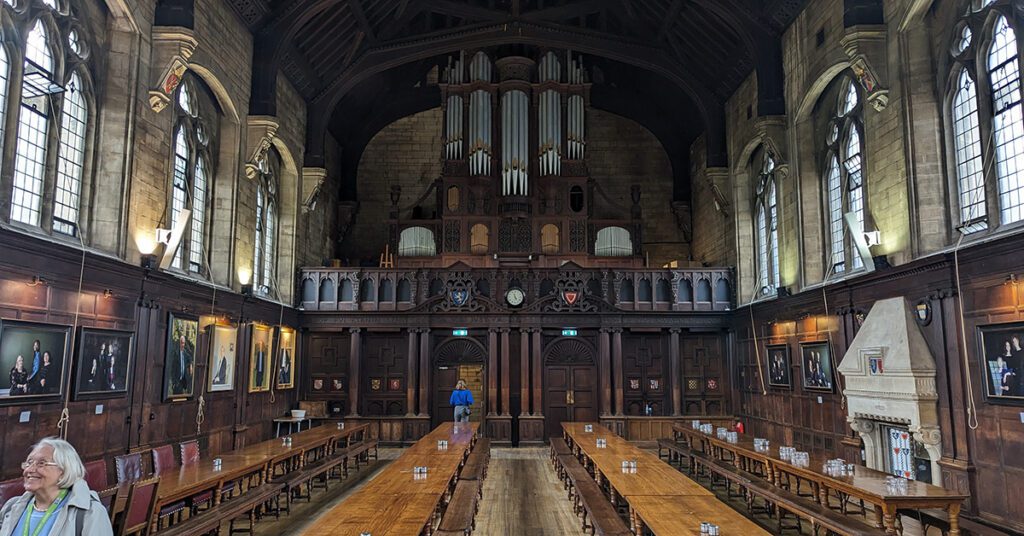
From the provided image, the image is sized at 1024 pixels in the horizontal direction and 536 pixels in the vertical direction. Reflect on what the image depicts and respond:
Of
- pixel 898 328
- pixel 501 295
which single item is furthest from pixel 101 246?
pixel 898 328

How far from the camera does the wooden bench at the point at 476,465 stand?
9391 millimetres

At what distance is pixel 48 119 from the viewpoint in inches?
364

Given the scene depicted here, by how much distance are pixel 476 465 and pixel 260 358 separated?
717 cm

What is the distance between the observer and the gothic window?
8609mm

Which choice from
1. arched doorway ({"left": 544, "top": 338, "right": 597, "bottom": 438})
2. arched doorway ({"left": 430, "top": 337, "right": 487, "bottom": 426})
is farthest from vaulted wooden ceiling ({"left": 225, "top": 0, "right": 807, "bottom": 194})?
arched doorway ({"left": 544, "top": 338, "right": 597, "bottom": 438})

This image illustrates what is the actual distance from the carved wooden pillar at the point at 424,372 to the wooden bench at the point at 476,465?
14.9 ft

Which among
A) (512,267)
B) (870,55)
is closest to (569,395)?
(512,267)

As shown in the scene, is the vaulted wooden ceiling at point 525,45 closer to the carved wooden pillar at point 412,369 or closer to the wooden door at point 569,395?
the carved wooden pillar at point 412,369

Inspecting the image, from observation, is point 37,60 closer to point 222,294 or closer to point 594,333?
point 222,294

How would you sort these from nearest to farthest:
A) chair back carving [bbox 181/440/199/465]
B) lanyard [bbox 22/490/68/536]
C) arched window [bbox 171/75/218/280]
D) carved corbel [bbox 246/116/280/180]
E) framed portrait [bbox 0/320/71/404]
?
lanyard [bbox 22/490/68/536], framed portrait [bbox 0/320/71/404], chair back carving [bbox 181/440/199/465], arched window [bbox 171/75/218/280], carved corbel [bbox 246/116/280/180]

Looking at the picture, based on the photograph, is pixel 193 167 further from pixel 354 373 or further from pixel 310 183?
pixel 354 373

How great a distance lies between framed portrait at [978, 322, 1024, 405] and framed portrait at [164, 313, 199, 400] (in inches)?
478

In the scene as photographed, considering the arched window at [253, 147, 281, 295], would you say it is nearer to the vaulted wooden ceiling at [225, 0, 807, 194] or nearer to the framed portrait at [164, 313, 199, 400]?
the vaulted wooden ceiling at [225, 0, 807, 194]

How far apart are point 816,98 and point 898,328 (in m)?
5.75
